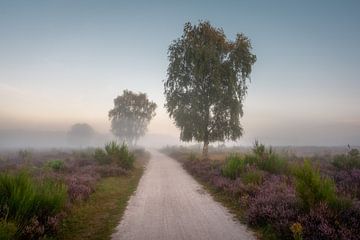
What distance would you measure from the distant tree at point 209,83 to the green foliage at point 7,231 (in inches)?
1015

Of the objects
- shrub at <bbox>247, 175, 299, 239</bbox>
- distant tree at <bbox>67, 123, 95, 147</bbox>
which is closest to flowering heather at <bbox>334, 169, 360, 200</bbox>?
shrub at <bbox>247, 175, 299, 239</bbox>

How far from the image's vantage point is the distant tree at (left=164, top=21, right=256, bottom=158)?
30703 mm

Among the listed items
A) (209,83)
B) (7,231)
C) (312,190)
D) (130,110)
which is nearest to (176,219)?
(312,190)

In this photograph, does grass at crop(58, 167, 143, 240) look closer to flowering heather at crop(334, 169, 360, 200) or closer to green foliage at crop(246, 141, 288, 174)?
green foliage at crop(246, 141, 288, 174)

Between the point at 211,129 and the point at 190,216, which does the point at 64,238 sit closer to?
the point at 190,216

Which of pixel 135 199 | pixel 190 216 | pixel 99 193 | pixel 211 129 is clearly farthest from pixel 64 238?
pixel 211 129

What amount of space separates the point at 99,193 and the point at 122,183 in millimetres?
3169

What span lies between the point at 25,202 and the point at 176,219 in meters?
4.20

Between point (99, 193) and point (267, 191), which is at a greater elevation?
point (267, 191)

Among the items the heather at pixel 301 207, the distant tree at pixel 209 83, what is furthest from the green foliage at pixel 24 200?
the distant tree at pixel 209 83

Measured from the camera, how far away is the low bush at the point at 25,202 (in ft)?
21.7

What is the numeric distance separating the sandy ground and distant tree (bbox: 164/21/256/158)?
61.1 ft

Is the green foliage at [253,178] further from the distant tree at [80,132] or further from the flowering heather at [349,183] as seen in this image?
the distant tree at [80,132]

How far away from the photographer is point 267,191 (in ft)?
34.2
